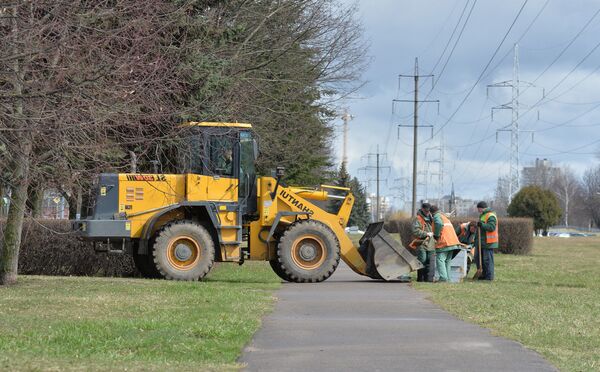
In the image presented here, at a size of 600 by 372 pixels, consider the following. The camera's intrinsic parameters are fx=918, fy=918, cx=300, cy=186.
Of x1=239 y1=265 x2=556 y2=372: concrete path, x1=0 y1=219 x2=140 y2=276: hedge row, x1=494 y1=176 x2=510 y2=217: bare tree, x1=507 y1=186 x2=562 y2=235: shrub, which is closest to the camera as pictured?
x1=239 y1=265 x2=556 y2=372: concrete path

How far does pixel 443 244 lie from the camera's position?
20297mm

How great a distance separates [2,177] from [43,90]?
4234mm

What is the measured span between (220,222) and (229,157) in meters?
1.50

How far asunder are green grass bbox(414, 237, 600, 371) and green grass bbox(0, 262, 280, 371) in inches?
124

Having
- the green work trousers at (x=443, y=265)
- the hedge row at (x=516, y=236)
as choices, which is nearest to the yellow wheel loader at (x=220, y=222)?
the green work trousers at (x=443, y=265)

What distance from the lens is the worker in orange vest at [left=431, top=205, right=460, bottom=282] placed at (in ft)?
66.7

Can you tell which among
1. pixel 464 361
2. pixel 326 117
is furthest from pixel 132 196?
pixel 326 117

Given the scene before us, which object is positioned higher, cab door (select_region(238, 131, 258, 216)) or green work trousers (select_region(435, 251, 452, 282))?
cab door (select_region(238, 131, 258, 216))

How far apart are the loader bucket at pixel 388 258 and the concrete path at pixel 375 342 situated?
4.75 meters

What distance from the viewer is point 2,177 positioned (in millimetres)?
15477

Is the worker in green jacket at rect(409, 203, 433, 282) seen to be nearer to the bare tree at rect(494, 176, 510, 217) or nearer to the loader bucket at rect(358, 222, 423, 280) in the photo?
the loader bucket at rect(358, 222, 423, 280)

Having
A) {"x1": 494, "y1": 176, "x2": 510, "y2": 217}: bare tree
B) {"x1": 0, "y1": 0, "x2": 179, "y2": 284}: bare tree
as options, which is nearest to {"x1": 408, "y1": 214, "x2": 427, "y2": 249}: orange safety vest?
{"x1": 0, "y1": 0, "x2": 179, "y2": 284}: bare tree

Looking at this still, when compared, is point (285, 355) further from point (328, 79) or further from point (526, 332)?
point (328, 79)

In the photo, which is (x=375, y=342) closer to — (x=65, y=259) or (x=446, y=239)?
(x=446, y=239)
